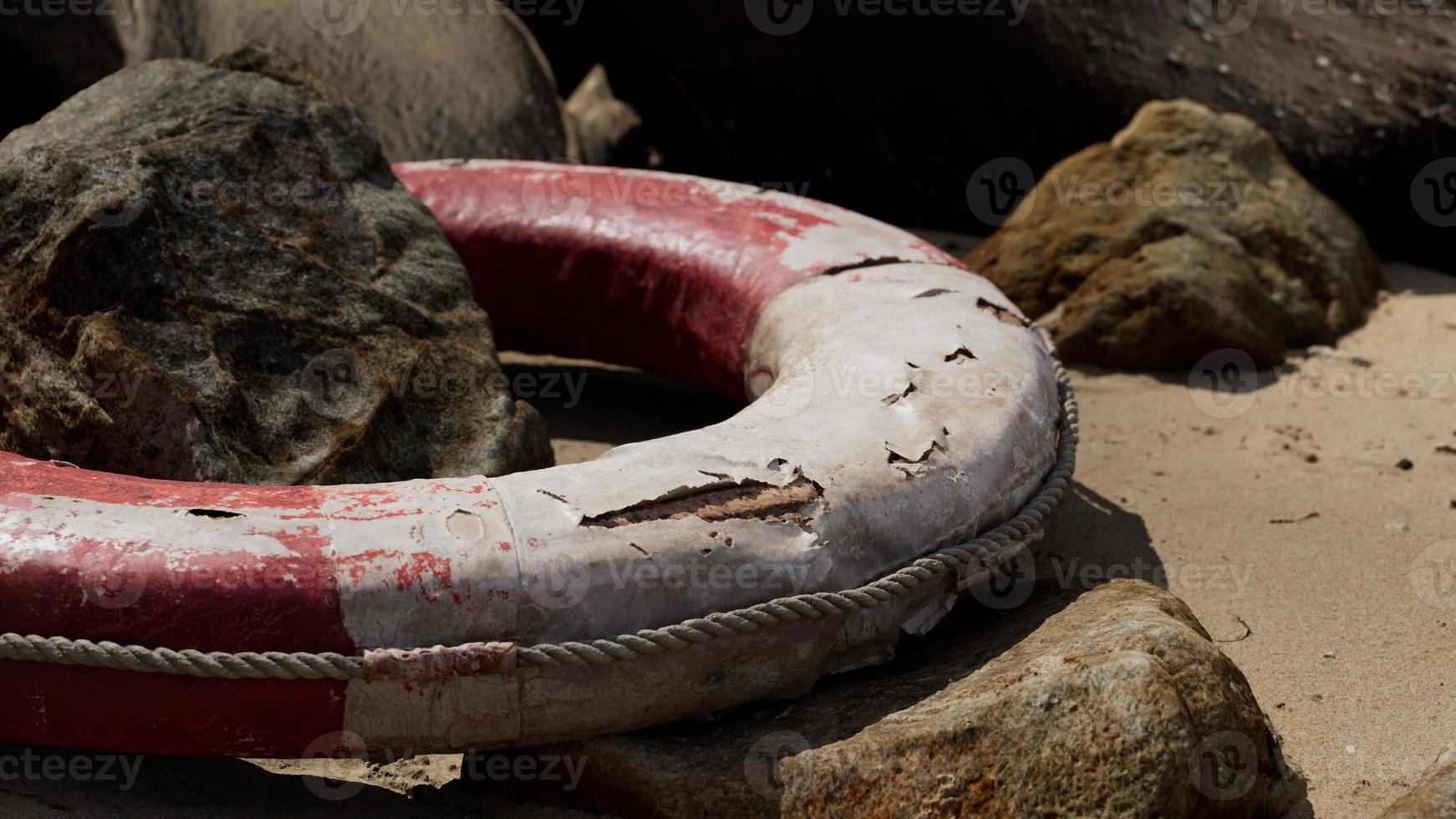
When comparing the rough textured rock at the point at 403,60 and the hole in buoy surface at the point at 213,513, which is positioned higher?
the hole in buoy surface at the point at 213,513

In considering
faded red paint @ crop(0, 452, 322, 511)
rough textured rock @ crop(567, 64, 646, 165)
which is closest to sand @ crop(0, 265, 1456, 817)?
faded red paint @ crop(0, 452, 322, 511)

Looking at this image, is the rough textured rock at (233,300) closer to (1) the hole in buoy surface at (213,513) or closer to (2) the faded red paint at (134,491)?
(2) the faded red paint at (134,491)

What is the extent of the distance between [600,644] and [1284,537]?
5.23 feet

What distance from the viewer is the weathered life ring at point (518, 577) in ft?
6.19

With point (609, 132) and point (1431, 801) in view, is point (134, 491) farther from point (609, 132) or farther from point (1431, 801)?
point (609, 132)

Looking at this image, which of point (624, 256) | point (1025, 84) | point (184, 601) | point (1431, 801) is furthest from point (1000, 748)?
point (1025, 84)

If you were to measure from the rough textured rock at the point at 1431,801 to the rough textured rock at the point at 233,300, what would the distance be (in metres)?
1.60

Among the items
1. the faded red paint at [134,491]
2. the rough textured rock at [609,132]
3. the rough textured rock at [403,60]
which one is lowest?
the rough textured rock at [609,132]

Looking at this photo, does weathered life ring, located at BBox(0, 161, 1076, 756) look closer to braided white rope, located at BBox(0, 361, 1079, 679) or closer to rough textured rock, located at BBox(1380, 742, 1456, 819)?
braided white rope, located at BBox(0, 361, 1079, 679)

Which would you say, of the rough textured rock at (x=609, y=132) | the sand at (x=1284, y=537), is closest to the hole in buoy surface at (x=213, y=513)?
the sand at (x=1284, y=537)

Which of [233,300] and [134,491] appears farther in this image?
[233,300]

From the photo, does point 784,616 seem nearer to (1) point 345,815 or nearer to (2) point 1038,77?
(1) point 345,815

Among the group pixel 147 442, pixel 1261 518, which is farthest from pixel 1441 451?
pixel 147 442

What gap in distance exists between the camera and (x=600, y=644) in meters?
1.95
